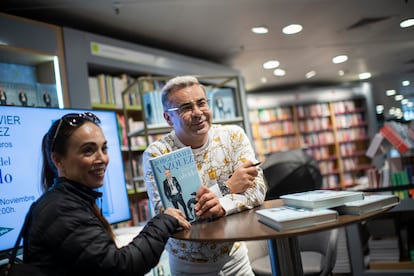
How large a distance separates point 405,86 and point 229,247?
7.73ft

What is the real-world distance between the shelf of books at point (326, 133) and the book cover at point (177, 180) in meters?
7.53

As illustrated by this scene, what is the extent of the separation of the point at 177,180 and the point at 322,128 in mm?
8224

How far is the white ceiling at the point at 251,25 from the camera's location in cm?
349

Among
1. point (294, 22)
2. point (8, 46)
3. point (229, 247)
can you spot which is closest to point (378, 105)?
point (294, 22)

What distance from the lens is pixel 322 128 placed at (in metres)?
8.99

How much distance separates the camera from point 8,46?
9.90 ft

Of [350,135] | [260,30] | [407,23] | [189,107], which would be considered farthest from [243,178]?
[350,135]

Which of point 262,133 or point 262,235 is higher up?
Answer: point 262,133

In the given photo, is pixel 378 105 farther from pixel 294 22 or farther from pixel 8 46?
pixel 8 46

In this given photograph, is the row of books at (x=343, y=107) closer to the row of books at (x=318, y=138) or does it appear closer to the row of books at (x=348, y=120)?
the row of books at (x=348, y=120)

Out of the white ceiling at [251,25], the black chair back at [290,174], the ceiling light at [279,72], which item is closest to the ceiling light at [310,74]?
the ceiling light at [279,72]

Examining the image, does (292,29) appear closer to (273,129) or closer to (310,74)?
(310,74)

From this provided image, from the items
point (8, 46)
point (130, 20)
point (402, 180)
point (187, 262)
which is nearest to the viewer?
point (187, 262)

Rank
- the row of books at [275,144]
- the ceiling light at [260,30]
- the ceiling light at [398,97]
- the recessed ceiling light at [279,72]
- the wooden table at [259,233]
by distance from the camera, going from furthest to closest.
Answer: the row of books at [275,144] < the recessed ceiling light at [279,72] < the ceiling light at [260,30] < the ceiling light at [398,97] < the wooden table at [259,233]
